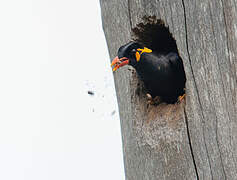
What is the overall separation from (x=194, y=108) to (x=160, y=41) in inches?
33.6

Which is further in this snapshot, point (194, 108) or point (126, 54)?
point (126, 54)

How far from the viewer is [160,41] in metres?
2.83

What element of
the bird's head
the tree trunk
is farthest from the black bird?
the tree trunk

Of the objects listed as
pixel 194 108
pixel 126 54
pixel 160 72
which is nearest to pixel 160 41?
pixel 160 72

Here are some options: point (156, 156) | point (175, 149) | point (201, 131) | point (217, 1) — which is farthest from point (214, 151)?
point (217, 1)

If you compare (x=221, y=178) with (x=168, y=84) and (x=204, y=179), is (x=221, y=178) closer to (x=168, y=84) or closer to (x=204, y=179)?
(x=204, y=179)

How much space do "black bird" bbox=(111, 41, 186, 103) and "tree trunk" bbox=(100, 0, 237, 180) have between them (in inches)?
5.6

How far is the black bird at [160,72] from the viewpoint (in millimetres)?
2635

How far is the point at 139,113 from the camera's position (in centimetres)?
252

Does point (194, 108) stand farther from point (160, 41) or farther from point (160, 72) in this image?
point (160, 41)

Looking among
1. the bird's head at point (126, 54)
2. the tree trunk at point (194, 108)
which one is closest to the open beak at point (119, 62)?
the bird's head at point (126, 54)

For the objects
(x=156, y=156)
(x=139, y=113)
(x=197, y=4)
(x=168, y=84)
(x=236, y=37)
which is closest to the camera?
(x=236, y=37)

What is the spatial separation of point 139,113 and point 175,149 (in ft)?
1.28

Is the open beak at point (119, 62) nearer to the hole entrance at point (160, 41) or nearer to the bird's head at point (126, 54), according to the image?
the bird's head at point (126, 54)
